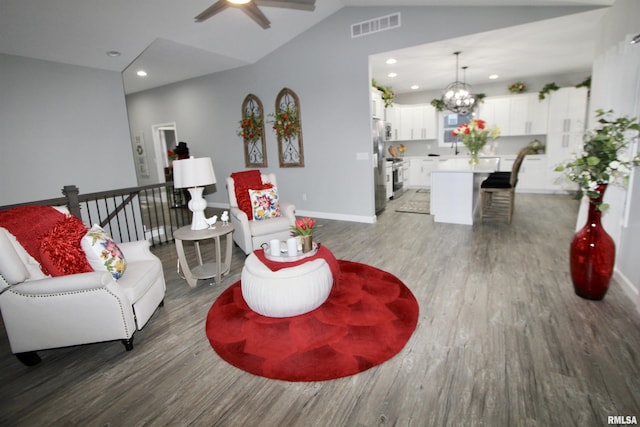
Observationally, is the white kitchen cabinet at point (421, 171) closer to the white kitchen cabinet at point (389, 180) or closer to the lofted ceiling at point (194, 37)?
the white kitchen cabinet at point (389, 180)

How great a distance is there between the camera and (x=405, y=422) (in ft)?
5.56

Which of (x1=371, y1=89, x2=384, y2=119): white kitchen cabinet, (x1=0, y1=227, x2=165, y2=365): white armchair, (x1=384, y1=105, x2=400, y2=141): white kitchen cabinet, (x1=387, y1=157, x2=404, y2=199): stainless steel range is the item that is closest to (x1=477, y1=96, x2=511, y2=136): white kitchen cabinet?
(x1=384, y1=105, x2=400, y2=141): white kitchen cabinet

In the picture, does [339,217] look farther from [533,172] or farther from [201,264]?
[533,172]

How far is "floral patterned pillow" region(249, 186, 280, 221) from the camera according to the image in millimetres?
4352

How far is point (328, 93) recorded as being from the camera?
5.76 metres

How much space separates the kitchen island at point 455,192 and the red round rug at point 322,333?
2747 millimetres

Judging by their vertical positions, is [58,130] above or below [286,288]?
above

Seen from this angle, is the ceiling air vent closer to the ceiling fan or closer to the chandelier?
the chandelier

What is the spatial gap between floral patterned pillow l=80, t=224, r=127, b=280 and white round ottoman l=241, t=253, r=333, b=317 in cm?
95

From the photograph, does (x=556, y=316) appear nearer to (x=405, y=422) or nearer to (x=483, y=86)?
(x=405, y=422)

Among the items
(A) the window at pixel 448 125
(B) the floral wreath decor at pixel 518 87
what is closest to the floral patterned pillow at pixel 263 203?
(A) the window at pixel 448 125

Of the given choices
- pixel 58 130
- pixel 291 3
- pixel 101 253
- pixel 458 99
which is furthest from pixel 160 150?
pixel 458 99

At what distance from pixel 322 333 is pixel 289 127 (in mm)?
4543

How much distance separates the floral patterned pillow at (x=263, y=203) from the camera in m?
4.35
